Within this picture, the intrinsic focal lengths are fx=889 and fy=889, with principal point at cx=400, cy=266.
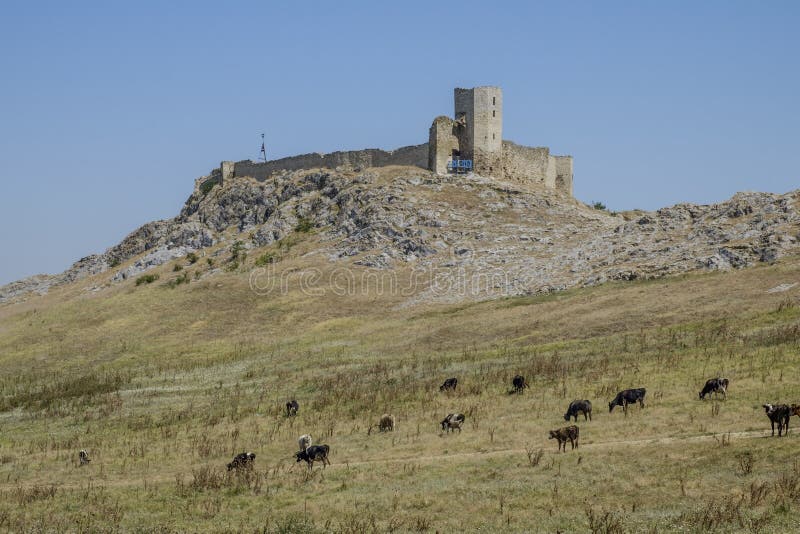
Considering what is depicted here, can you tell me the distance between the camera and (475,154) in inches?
3669

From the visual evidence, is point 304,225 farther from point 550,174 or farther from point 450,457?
point 450,457

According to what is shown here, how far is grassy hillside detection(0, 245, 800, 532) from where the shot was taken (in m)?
→ 22.4

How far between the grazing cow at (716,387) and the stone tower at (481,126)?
63979mm

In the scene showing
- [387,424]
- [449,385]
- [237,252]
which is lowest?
[387,424]

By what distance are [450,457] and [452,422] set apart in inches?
148

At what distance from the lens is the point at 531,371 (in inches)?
1580

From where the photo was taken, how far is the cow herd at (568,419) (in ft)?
83.6

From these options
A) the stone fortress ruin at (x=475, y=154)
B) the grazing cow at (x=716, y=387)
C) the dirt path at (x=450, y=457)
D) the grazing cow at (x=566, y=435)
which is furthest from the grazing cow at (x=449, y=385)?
the stone fortress ruin at (x=475, y=154)

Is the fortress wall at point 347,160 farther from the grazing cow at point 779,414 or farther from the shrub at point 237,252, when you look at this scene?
the grazing cow at point 779,414

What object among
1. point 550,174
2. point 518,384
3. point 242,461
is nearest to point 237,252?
point 550,174

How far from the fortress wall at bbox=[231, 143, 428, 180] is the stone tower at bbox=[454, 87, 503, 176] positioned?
4.91m

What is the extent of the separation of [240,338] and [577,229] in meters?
35.2

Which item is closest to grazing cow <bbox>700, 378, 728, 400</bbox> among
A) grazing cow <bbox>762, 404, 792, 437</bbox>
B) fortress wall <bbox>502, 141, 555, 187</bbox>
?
grazing cow <bbox>762, 404, 792, 437</bbox>

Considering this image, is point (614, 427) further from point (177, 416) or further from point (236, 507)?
point (177, 416)
